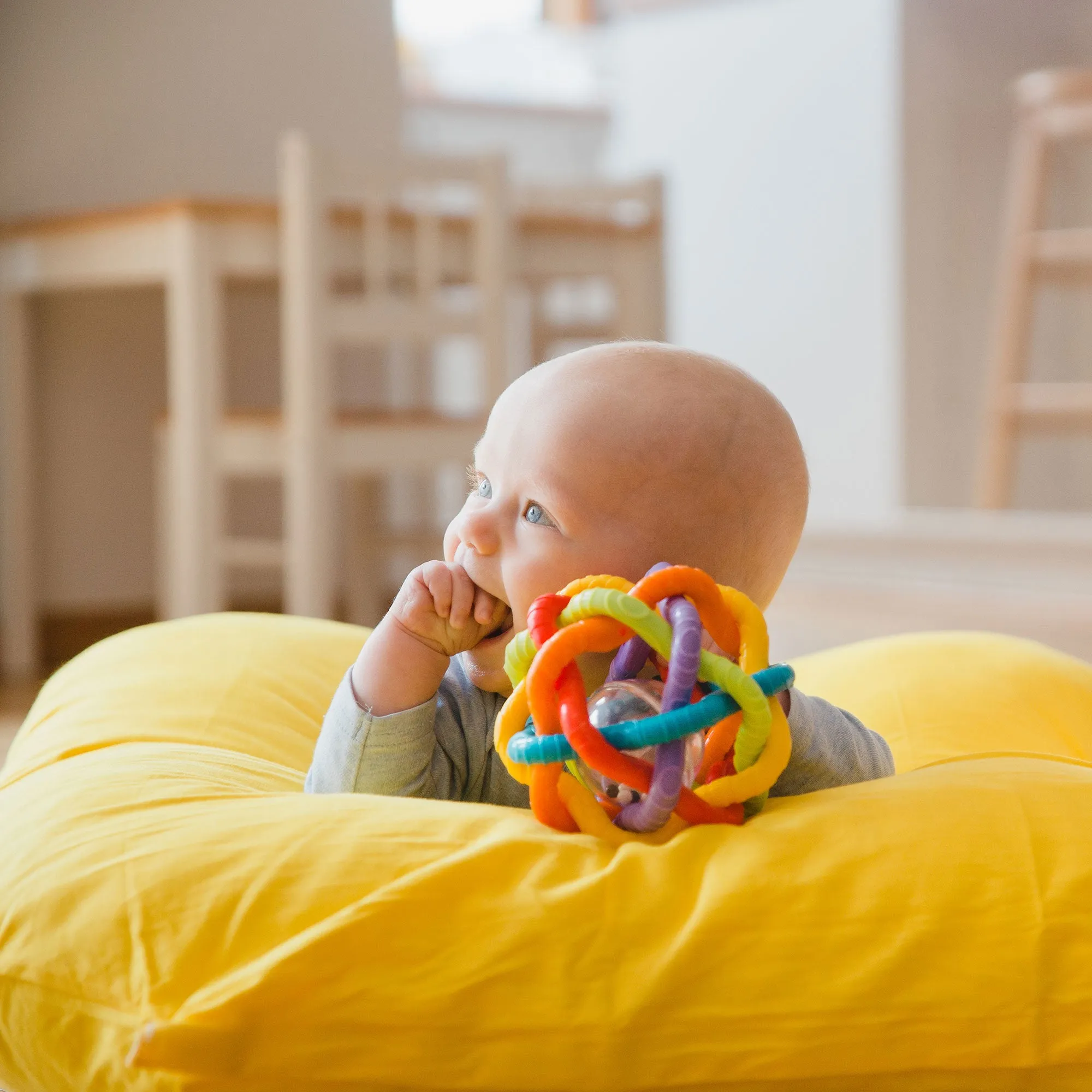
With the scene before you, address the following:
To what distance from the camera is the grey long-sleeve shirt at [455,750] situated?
93 cm

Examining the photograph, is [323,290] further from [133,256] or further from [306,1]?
[306,1]

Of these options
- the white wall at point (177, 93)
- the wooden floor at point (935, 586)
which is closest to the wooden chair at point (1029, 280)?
the wooden floor at point (935, 586)

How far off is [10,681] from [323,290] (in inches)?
41.4

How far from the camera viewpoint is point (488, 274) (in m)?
2.68

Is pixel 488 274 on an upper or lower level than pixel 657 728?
upper

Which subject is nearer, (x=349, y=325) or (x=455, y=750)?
(x=455, y=750)

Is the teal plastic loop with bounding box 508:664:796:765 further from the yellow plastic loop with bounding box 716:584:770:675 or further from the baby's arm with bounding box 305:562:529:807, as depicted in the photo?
the baby's arm with bounding box 305:562:529:807

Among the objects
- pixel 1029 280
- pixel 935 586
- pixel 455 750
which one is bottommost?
pixel 935 586

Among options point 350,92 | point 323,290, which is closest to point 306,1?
point 350,92

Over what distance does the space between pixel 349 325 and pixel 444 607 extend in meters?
1.75

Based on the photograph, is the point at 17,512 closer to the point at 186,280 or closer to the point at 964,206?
the point at 186,280

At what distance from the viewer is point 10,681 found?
117 inches

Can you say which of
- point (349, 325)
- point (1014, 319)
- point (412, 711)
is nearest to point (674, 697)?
point (412, 711)

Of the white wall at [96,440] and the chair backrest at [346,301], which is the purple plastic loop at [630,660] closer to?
the chair backrest at [346,301]
